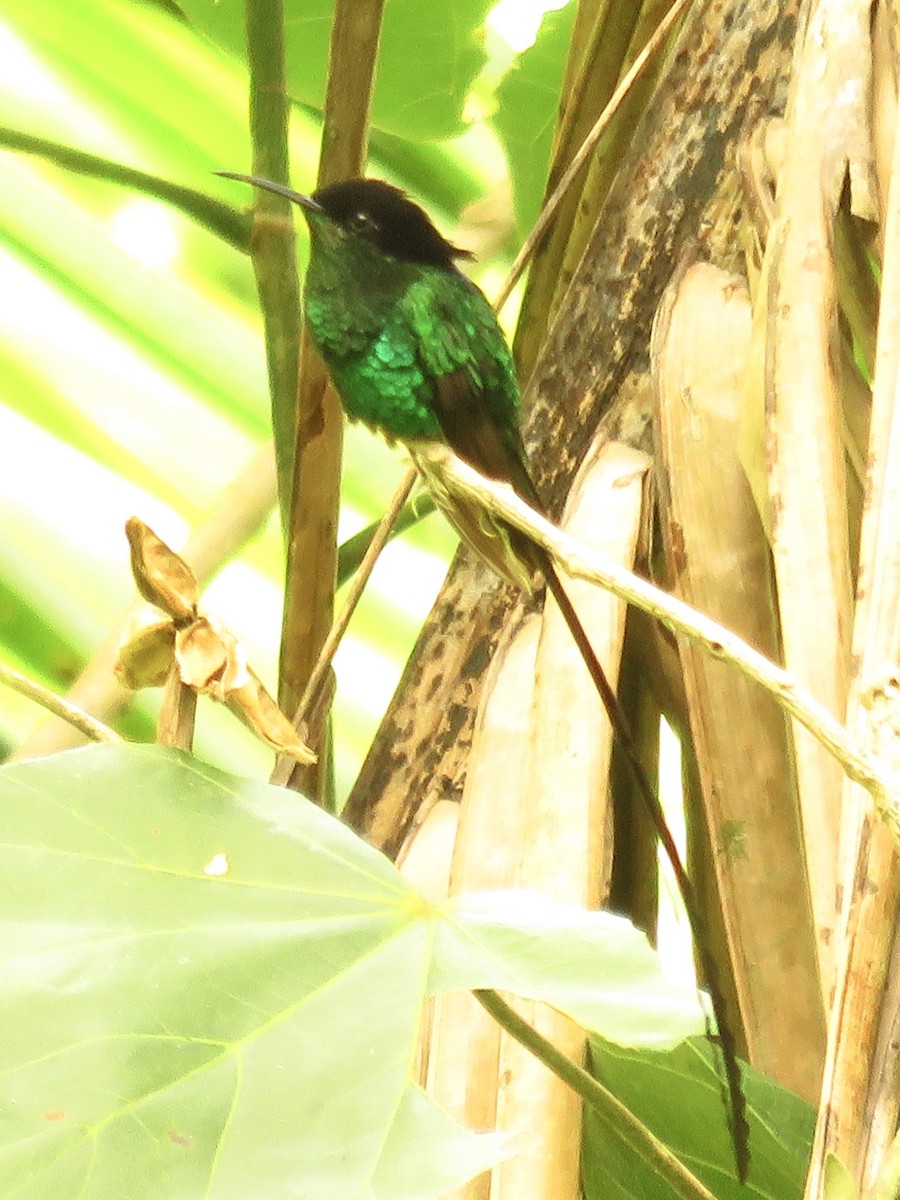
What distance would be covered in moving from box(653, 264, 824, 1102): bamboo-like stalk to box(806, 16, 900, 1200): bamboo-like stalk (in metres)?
0.19

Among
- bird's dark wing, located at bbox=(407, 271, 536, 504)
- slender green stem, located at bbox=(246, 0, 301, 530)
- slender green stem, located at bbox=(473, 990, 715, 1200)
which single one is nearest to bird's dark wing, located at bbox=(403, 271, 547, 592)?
bird's dark wing, located at bbox=(407, 271, 536, 504)

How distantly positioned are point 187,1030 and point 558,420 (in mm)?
739

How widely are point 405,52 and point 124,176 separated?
0.51m

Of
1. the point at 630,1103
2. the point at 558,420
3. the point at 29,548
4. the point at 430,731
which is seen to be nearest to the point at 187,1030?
the point at 630,1103

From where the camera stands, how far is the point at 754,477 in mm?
822

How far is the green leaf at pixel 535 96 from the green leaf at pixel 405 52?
0.07 metres

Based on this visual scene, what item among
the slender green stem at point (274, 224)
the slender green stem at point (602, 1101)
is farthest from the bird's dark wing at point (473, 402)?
the slender green stem at point (602, 1101)

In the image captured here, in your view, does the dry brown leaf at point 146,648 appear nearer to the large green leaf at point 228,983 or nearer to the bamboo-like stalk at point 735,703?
the large green leaf at point 228,983

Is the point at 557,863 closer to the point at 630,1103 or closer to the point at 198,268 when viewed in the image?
the point at 630,1103

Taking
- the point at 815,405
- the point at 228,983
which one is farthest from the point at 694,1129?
the point at 815,405

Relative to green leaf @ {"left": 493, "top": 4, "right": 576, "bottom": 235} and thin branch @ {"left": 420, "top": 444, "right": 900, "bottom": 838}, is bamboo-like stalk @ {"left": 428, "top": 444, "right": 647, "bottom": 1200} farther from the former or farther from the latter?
green leaf @ {"left": 493, "top": 4, "right": 576, "bottom": 235}

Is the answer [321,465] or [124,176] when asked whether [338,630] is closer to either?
[321,465]

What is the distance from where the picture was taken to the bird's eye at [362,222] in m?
1.24

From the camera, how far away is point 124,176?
109 cm
